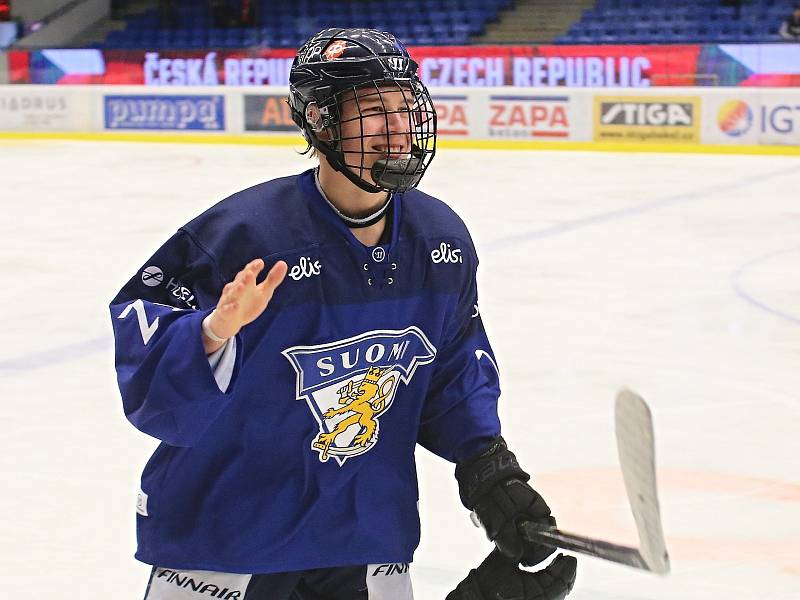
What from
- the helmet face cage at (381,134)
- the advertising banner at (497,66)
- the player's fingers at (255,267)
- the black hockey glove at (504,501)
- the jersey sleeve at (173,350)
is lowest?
the advertising banner at (497,66)

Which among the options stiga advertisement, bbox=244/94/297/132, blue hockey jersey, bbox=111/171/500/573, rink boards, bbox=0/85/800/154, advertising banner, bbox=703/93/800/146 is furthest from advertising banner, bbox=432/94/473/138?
blue hockey jersey, bbox=111/171/500/573

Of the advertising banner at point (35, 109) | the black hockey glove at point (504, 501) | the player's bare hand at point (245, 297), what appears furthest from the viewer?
the advertising banner at point (35, 109)

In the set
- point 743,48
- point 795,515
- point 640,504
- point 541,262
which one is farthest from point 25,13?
point 640,504

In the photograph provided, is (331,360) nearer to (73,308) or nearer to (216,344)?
(216,344)

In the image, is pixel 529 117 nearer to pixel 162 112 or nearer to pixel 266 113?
pixel 266 113

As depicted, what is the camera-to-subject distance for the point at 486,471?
6.09 ft

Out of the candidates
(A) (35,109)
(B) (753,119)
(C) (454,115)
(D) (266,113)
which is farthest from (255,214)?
(A) (35,109)

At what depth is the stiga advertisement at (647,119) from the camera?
11.5 meters

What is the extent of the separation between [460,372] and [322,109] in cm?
42

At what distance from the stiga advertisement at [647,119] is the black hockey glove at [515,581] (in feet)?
32.7

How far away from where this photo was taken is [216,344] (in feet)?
5.13

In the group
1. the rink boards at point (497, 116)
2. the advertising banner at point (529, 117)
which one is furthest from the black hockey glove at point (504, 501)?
the advertising banner at point (529, 117)

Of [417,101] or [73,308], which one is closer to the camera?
[417,101]

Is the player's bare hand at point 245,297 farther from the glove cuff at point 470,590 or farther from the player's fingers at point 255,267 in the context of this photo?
the glove cuff at point 470,590
